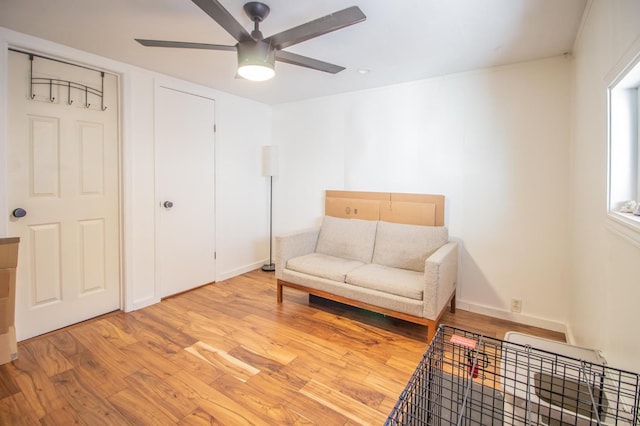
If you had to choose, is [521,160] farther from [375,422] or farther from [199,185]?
[199,185]

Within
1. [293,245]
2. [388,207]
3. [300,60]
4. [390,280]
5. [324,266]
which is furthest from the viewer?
[388,207]

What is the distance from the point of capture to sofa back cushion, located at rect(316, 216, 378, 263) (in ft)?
10.5

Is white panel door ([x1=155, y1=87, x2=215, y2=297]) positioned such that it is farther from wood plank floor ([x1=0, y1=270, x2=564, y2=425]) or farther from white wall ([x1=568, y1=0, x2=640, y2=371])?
white wall ([x1=568, y1=0, x2=640, y2=371])

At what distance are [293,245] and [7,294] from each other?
2.13 metres

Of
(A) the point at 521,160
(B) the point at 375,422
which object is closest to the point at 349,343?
(B) the point at 375,422

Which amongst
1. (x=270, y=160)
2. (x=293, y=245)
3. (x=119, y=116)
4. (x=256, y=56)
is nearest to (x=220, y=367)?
(x=293, y=245)

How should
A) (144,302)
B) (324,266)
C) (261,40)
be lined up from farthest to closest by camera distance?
1. (144,302)
2. (324,266)
3. (261,40)

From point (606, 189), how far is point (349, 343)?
1844mm

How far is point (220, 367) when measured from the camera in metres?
2.10

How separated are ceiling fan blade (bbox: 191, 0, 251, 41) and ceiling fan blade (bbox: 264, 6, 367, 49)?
0.16 m

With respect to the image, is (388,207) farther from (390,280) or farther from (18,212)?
(18,212)

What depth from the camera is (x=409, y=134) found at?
10.8 feet

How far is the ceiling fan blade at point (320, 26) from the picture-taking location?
5.09 ft

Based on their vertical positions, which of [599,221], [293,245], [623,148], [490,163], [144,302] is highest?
[490,163]
